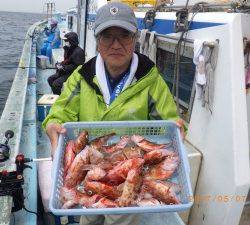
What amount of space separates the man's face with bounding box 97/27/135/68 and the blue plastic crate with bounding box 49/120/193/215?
47cm

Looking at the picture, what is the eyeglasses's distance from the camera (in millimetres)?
2385

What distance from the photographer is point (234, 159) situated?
275cm

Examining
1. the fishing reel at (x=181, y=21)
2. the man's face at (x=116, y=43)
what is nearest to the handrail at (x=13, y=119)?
the man's face at (x=116, y=43)

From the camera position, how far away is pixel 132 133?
258 centimetres

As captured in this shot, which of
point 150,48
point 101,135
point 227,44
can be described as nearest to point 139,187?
point 101,135

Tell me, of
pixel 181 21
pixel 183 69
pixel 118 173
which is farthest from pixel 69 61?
pixel 118 173

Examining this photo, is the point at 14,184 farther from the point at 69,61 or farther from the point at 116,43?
the point at 69,61

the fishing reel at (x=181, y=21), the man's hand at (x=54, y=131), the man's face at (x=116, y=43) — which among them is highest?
the fishing reel at (x=181, y=21)

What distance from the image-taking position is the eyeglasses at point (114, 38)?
2.38 m

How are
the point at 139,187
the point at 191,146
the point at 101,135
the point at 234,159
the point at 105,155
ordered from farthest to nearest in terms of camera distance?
the point at 191,146
the point at 234,159
the point at 101,135
the point at 105,155
the point at 139,187

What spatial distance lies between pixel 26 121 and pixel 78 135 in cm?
295

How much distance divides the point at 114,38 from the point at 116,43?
0.14ft

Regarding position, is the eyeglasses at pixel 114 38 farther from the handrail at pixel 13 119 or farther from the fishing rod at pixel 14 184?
the handrail at pixel 13 119

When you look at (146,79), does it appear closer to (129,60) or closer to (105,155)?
(129,60)
